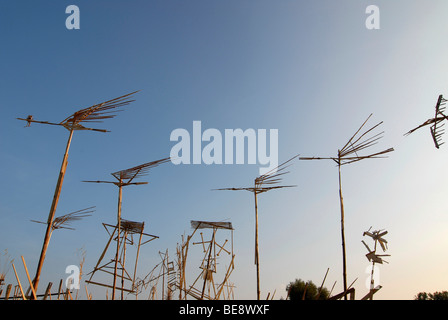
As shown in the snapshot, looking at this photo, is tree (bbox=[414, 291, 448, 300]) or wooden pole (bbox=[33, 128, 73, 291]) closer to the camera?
wooden pole (bbox=[33, 128, 73, 291])

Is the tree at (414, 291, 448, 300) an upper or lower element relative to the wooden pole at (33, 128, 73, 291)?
lower

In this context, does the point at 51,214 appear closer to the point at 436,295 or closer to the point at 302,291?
the point at 302,291

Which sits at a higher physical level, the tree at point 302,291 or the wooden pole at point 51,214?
the wooden pole at point 51,214

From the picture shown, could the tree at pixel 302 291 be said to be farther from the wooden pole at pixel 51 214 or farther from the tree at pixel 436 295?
the wooden pole at pixel 51 214

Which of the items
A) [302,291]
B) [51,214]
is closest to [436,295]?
[302,291]

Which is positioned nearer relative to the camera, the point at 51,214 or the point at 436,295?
the point at 51,214

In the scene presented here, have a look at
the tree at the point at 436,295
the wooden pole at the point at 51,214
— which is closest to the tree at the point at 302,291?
the tree at the point at 436,295

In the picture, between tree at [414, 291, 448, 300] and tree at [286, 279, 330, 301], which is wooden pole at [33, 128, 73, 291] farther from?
tree at [414, 291, 448, 300]

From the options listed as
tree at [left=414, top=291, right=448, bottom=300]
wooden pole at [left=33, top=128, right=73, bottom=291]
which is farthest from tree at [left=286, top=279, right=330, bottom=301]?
wooden pole at [left=33, top=128, right=73, bottom=291]

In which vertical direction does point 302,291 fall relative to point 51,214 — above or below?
below
